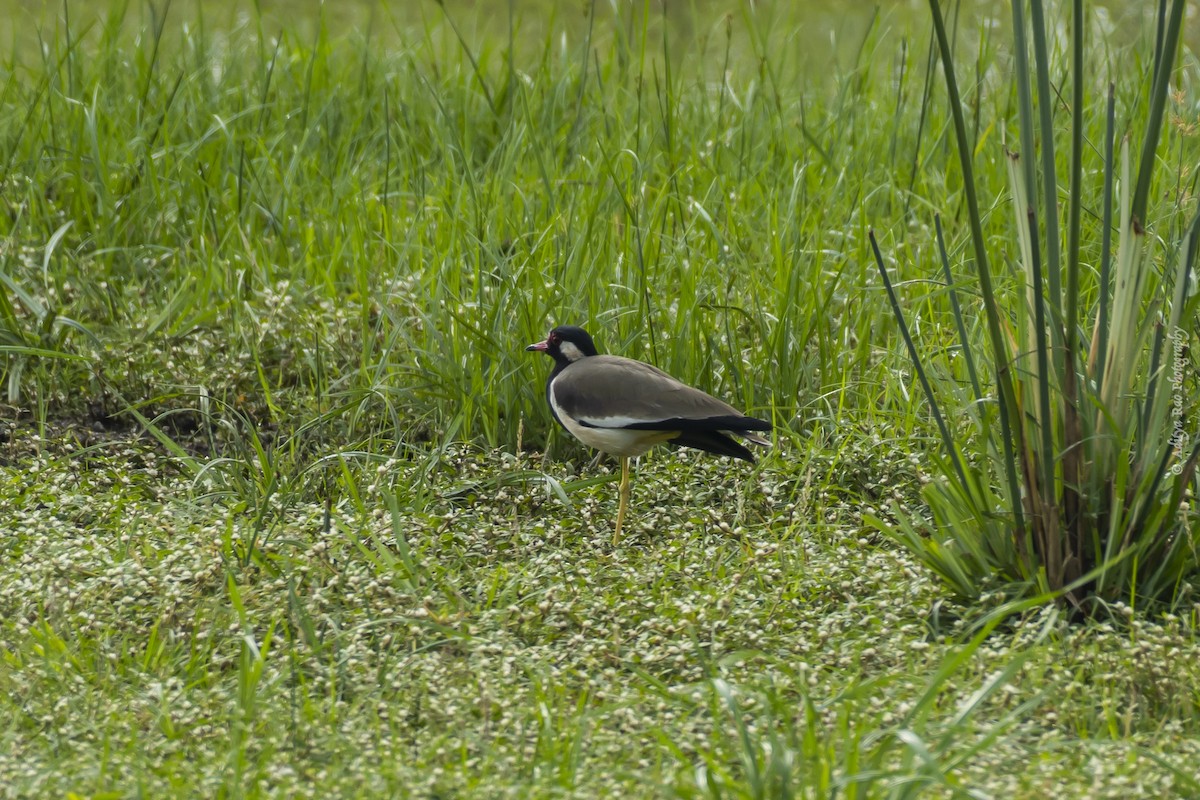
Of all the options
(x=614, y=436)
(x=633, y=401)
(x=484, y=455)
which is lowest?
(x=484, y=455)

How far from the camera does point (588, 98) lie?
638cm

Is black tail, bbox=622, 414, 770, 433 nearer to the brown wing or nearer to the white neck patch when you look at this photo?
the brown wing

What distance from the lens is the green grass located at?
2.81m

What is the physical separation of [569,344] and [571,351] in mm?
21

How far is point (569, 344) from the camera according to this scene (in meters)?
4.25

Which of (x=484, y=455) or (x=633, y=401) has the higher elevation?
(x=633, y=401)

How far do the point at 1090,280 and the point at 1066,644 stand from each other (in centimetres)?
184

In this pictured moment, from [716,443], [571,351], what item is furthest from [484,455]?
[716,443]

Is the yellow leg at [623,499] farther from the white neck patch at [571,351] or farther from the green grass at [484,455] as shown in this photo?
the white neck patch at [571,351]

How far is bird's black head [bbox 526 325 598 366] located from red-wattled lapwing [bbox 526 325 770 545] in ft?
0.35

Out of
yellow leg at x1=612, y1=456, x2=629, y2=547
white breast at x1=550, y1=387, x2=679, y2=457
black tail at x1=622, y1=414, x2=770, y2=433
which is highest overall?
black tail at x1=622, y1=414, x2=770, y2=433

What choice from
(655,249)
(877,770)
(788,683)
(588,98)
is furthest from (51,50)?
(877,770)

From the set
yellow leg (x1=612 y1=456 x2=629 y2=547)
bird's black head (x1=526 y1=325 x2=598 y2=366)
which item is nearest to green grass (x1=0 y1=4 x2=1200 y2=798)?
yellow leg (x1=612 y1=456 x2=629 y2=547)

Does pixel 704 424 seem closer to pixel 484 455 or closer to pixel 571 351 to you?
pixel 571 351
